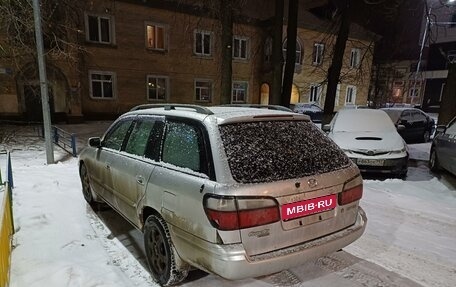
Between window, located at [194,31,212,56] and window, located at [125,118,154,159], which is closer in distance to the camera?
window, located at [125,118,154,159]

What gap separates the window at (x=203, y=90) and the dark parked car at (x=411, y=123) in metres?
12.6

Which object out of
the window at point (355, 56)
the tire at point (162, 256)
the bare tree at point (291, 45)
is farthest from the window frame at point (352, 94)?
the tire at point (162, 256)

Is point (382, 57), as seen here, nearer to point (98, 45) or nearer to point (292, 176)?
point (98, 45)

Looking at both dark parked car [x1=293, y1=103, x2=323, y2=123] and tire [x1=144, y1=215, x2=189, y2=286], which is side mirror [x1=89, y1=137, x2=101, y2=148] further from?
dark parked car [x1=293, y1=103, x2=323, y2=123]

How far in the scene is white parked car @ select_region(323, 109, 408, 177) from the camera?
6.40 meters

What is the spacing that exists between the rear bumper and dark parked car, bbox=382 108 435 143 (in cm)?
1127

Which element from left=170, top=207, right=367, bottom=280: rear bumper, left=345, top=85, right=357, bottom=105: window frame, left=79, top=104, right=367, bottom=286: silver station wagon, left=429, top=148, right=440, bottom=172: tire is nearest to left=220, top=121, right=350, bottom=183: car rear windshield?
left=79, top=104, right=367, bottom=286: silver station wagon

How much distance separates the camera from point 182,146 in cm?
282

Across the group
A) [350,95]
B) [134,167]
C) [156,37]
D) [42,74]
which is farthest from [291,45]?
[350,95]

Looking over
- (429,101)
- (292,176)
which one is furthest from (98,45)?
(429,101)

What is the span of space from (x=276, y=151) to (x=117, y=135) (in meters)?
2.50

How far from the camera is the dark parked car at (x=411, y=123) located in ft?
40.4

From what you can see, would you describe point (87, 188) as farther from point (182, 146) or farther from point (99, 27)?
point (99, 27)

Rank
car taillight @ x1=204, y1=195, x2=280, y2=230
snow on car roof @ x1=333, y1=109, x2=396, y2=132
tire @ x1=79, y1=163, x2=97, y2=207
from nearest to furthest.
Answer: car taillight @ x1=204, y1=195, x2=280, y2=230
tire @ x1=79, y1=163, x2=97, y2=207
snow on car roof @ x1=333, y1=109, x2=396, y2=132
